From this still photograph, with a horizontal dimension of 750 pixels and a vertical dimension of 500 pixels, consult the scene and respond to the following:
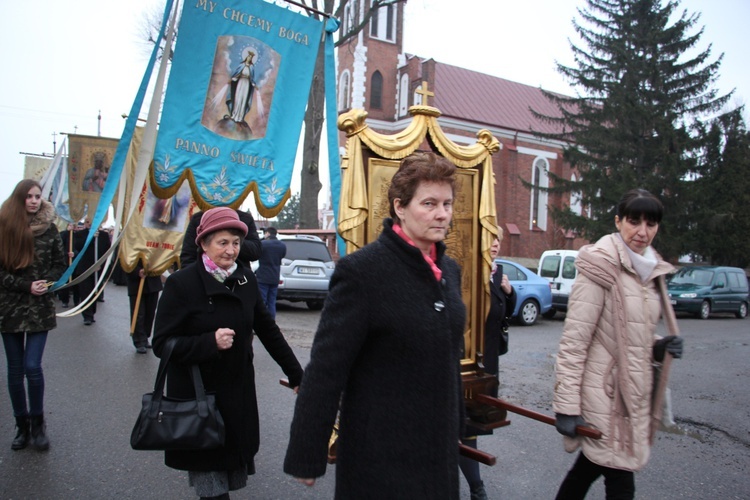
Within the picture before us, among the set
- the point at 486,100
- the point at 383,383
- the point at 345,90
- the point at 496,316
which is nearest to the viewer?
the point at 383,383

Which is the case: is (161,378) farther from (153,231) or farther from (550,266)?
(550,266)

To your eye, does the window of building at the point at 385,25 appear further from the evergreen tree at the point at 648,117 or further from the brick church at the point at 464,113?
the evergreen tree at the point at 648,117

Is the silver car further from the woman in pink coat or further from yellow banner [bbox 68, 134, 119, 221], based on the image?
the woman in pink coat

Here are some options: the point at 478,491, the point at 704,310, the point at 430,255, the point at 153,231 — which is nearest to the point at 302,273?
the point at 153,231

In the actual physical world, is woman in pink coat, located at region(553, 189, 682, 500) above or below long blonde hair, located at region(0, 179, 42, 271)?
below

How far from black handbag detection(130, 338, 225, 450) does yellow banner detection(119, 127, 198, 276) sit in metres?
5.33

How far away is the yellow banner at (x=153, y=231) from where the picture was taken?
7.89 metres

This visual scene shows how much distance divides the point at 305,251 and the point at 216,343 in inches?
457

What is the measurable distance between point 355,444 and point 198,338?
109 cm

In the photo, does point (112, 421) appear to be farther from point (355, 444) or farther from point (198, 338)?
point (355, 444)

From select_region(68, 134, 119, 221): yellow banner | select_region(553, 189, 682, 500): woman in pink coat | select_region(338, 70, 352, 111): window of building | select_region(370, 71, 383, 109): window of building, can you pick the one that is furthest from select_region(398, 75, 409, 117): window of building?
select_region(553, 189, 682, 500): woman in pink coat

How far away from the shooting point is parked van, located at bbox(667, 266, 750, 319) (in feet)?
58.5

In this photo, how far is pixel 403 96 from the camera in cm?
3394

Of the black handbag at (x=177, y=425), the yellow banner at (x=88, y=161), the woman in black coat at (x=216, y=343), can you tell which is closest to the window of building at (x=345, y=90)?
the yellow banner at (x=88, y=161)
